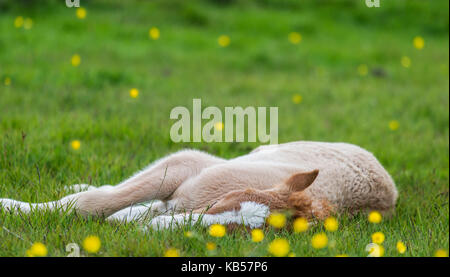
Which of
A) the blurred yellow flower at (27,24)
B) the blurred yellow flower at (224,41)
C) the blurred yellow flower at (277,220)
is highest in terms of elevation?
the blurred yellow flower at (27,24)

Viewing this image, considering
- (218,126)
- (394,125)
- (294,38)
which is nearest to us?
(218,126)

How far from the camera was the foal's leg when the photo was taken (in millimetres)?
3520

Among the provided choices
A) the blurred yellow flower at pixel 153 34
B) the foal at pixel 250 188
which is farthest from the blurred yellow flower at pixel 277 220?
the blurred yellow flower at pixel 153 34

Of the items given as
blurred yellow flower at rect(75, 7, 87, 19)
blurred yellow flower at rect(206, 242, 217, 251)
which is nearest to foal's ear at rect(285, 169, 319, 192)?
blurred yellow flower at rect(206, 242, 217, 251)

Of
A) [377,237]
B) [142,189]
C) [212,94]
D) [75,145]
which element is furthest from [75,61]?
[377,237]

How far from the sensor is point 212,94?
8.09 m

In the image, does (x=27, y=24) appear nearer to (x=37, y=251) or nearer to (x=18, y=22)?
(x=18, y=22)

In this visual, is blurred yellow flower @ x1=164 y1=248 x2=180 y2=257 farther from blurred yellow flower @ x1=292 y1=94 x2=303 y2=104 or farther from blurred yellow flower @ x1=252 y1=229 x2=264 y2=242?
blurred yellow flower @ x1=292 y1=94 x2=303 y2=104

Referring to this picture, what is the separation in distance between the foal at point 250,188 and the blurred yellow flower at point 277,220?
0.04 m

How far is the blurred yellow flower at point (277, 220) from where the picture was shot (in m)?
2.92

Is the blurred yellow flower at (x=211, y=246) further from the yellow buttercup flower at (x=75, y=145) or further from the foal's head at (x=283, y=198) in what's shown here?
the yellow buttercup flower at (x=75, y=145)

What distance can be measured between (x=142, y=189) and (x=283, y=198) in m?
1.01

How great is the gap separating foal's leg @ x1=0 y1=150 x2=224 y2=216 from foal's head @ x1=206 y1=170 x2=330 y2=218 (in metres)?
0.70
